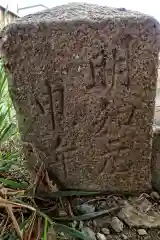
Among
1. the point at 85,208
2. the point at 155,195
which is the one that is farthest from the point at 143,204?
the point at 85,208

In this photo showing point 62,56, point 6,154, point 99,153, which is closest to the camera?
point 62,56

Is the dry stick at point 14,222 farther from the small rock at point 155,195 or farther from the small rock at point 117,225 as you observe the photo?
the small rock at point 155,195

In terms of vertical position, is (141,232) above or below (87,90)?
below

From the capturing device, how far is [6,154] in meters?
1.22

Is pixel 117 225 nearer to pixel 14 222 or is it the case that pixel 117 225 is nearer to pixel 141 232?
pixel 141 232

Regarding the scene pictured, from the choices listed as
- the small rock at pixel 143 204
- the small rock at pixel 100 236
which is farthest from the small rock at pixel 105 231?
the small rock at pixel 143 204

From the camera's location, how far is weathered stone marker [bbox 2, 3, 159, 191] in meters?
0.82

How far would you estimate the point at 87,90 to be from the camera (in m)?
0.88

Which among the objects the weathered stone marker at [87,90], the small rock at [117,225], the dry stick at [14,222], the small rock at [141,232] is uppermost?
the weathered stone marker at [87,90]

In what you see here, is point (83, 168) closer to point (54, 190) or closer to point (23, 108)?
point (54, 190)

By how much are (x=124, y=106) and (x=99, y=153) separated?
164 mm

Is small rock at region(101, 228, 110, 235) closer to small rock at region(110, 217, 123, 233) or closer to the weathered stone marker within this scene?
small rock at region(110, 217, 123, 233)

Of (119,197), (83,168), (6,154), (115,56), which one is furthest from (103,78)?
(6,154)

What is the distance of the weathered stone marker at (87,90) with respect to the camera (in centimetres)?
82
